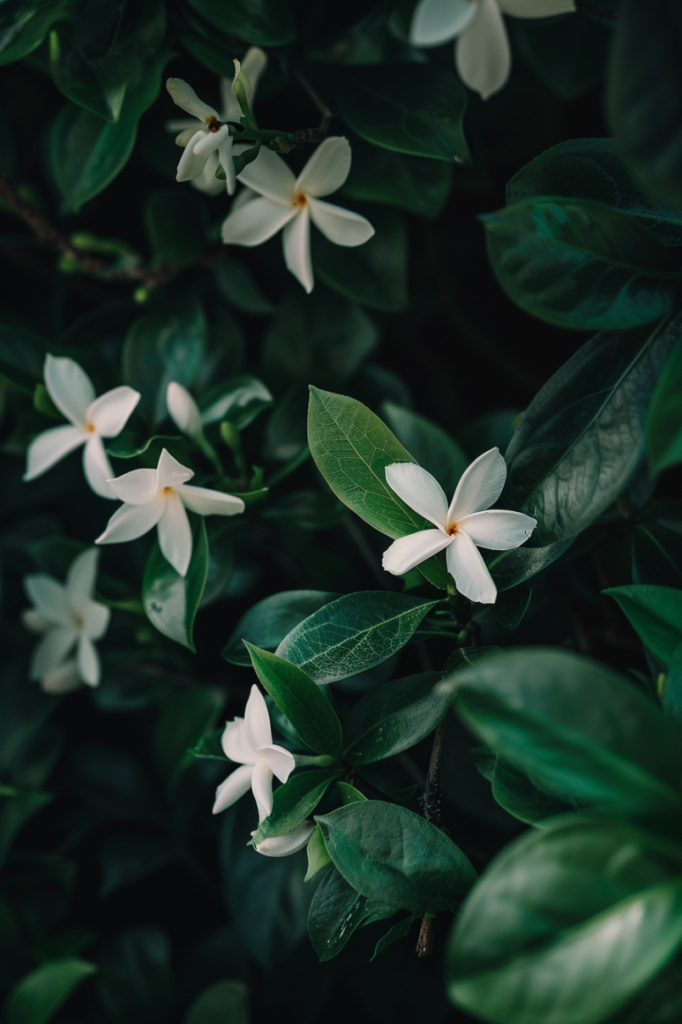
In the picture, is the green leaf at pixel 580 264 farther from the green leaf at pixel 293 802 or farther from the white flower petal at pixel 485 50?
the green leaf at pixel 293 802

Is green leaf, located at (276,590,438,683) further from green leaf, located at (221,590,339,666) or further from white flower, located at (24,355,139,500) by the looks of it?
white flower, located at (24,355,139,500)

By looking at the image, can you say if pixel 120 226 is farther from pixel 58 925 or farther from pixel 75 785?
pixel 58 925

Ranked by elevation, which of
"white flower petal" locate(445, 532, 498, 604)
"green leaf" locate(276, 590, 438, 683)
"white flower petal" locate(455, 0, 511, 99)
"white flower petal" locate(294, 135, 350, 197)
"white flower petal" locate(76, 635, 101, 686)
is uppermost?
"white flower petal" locate(455, 0, 511, 99)

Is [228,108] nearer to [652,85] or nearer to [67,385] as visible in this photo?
[67,385]

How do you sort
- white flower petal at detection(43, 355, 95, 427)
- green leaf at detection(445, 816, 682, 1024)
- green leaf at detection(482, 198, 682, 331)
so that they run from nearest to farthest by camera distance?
1. green leaf at detection(445, 816, 682, 1024)
2. green leaf at detection(482, 198, 682, 331)
3. white flower petal at detection(43, 355, 95, 427)

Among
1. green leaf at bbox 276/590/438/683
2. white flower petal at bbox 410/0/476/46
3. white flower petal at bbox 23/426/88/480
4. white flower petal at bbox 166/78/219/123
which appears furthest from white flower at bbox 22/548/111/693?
white flower petal at bbox 410/0/476/46

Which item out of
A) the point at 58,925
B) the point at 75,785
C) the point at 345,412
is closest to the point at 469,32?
the point at 345,412
